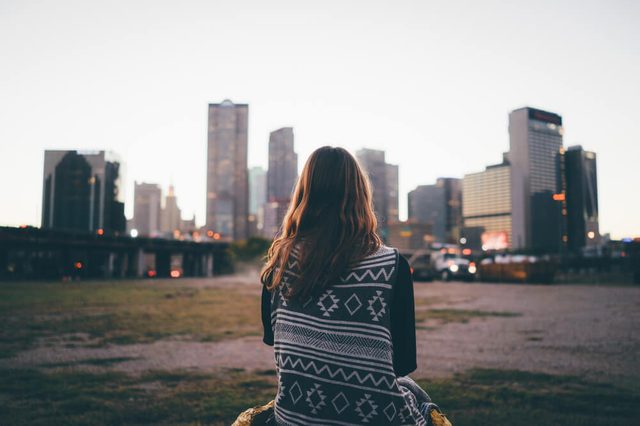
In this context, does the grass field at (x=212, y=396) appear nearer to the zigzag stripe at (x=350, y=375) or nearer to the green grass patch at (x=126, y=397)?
the green grass patch at (x=126, y=397)

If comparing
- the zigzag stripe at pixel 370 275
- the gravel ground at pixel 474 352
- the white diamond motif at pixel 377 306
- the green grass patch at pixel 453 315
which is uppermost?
the zigzag stripe at pixel 370 275

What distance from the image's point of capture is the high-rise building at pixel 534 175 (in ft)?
580

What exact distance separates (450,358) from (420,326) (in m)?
4.13

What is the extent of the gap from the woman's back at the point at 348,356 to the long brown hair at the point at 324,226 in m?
0.07

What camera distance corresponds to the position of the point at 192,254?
313ft

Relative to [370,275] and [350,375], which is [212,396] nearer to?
[350,375]

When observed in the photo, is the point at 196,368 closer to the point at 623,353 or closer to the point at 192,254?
the point at 623,353

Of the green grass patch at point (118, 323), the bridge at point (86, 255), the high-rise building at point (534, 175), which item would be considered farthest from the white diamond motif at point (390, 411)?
the high-rise building at point (534, 175)

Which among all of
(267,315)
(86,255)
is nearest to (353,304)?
(267,315)

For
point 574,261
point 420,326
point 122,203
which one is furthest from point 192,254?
point 420,326

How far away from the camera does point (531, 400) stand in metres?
5.43

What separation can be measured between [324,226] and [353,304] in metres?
0.39

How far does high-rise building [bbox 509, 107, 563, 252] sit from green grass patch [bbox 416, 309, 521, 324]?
170m

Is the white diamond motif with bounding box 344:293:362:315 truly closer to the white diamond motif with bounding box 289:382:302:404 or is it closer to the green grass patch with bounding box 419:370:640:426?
the white diamond motif with bounding box 289:382:302:404
